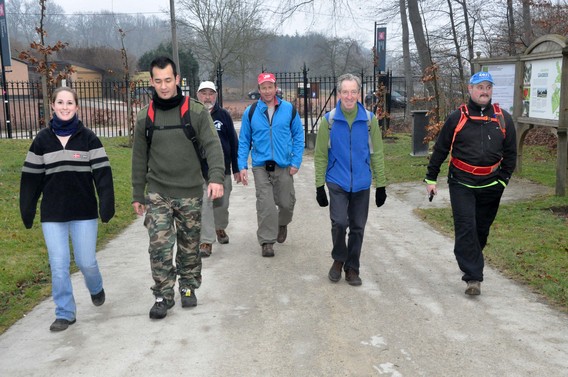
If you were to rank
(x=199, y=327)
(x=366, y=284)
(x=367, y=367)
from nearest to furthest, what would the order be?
(x=367, y=367)
(x=199, y=327)
(x=366, y=284)

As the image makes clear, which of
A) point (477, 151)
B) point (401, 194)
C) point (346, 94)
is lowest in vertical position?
point (401, 194)

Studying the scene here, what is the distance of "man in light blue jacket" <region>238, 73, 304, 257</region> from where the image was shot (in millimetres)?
6781

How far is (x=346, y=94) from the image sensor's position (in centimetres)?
546

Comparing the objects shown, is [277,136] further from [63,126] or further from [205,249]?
[63,126]

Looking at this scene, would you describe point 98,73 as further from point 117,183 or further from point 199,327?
point 199,327

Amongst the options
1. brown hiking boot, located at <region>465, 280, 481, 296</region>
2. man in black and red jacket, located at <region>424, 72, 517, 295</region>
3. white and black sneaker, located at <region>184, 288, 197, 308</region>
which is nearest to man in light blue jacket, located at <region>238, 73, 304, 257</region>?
white and black sneaker, located at <region>184, 288, 197, 308</region>

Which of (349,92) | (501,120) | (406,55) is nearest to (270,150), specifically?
(349,92)

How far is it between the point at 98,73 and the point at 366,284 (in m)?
52.5

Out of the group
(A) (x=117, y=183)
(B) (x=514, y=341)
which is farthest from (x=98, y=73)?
(B) (x=514, y=341)

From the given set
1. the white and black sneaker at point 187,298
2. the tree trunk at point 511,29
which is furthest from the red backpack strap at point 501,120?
the tree trunk at point 511,29

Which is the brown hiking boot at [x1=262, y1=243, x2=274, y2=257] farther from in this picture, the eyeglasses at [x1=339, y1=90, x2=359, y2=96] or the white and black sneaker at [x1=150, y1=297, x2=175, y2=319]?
the eyeglasses at [x1=339, y1=90, x2=359, y2=96]

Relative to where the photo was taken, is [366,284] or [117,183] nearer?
[366,284]

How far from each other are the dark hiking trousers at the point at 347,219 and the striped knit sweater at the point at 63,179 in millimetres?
2020

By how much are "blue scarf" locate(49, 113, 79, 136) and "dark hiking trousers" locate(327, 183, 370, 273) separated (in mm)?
2291
